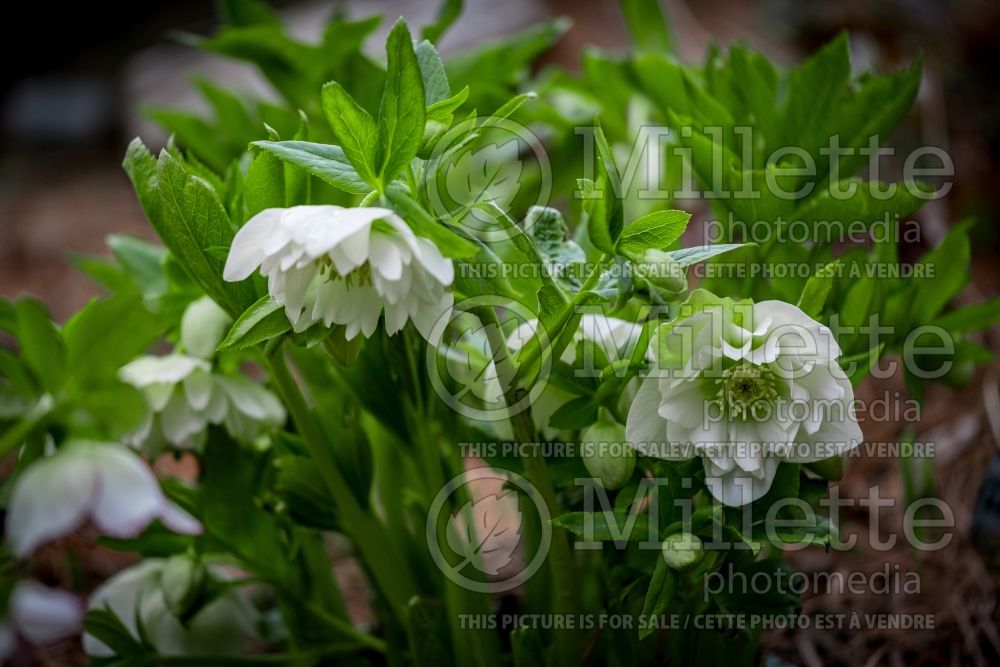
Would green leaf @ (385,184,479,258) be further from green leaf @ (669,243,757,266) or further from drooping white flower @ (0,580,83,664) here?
drooping white flower @ (0,580,83,664)

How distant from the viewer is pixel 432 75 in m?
0.58

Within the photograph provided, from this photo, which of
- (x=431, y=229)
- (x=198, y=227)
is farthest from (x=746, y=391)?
(x=198, y=227)

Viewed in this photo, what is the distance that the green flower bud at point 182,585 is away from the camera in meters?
0.69

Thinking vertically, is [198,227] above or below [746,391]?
above

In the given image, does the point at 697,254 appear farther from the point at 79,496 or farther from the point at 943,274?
the point at 79,496

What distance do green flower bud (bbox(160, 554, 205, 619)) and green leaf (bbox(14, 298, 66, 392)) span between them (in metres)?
0.16

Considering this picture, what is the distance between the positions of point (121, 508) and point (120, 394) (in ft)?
0.25

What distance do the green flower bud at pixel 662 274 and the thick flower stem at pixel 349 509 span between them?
25cm

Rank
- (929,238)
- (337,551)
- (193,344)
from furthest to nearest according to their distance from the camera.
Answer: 1. (929,238)
2. (337,551)
3. (193,344)

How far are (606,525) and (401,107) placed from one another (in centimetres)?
28

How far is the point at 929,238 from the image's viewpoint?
1446 millimetres

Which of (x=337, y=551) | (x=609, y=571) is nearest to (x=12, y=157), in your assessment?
(x=337, y=551)

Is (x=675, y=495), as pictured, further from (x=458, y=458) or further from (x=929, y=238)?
(x=929, y=238)

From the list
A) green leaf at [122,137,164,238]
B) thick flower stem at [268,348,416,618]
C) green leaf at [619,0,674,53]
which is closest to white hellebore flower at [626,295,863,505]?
thick flower stem at [268,348,416,618]
